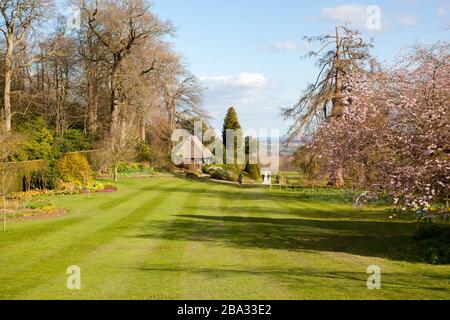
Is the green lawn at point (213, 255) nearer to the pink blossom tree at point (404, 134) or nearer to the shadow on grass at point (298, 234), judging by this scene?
the shadow on grass at point (298, 234)

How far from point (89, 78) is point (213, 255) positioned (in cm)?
3925

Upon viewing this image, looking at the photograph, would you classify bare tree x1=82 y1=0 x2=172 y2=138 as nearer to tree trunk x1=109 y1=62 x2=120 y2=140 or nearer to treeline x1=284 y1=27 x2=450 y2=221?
tree trunk x1=109 y1=62 x2=120 y2=140

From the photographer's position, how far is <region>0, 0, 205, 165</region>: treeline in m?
34.8

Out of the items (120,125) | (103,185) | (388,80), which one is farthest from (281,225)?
(120,125)

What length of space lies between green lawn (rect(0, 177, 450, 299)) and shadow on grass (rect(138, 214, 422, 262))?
0.03m

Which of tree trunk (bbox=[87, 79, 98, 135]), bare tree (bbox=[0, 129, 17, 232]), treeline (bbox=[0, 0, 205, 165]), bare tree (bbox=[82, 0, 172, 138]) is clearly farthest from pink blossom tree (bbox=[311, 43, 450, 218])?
tree trunk (bbox=[87, 79, 98, 135])

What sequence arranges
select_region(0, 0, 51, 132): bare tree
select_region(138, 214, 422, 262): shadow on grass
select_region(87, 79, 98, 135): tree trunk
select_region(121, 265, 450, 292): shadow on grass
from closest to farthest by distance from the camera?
select_region(121, 265, 450, 292): shadow on grass < select_region(138, 214, 422, 262): shadow on grass < select_region(0, 0, 51, 132): bare tree < select_region(87, 79, 98, 135): tree trunk

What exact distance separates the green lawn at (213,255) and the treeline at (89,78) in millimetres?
16207

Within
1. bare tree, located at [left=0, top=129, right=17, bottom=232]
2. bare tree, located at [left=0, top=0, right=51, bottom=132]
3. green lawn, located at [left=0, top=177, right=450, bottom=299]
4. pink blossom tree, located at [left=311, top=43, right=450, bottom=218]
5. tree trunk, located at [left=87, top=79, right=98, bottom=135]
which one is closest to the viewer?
green lawn, located at [left=0, top=177, right=450, bottom=299]

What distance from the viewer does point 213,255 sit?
12430 millimetres

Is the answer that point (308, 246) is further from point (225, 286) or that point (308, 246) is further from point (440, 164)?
point (225, 286)

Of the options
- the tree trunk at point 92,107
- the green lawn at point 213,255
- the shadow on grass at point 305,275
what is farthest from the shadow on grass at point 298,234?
the tree trunk at point 92,107

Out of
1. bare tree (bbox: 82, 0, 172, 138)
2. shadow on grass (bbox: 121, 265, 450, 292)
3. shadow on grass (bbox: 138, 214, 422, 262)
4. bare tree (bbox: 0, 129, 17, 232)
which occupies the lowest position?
shadow on grass (bbox: 138, 214, 422, 262)
